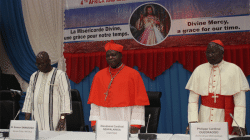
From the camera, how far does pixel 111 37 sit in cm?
484

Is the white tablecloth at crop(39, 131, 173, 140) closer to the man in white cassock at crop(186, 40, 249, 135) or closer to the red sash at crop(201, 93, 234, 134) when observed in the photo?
the man in white cassock at crop(186, 40, 249, 135)

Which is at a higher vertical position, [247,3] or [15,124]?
[247,3]

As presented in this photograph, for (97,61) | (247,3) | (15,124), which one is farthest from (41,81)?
(247,3)

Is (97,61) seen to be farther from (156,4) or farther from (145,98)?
(145,98)

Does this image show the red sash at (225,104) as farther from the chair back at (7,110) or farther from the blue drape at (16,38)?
the blue drape at (16,38)

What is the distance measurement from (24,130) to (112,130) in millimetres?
765

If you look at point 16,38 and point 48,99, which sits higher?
point 16,38

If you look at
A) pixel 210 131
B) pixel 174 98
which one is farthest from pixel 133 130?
pixel 174 98

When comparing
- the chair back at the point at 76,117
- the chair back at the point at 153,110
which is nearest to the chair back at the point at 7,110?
the chair back at the point at 76,117

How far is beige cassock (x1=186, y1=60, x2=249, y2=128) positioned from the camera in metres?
2.35

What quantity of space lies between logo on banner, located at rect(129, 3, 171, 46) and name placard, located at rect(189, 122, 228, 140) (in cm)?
291

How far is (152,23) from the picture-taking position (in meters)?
4.62

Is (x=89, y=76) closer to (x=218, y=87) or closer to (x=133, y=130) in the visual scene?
(x=133, y=130)

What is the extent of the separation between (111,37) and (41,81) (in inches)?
88.2
